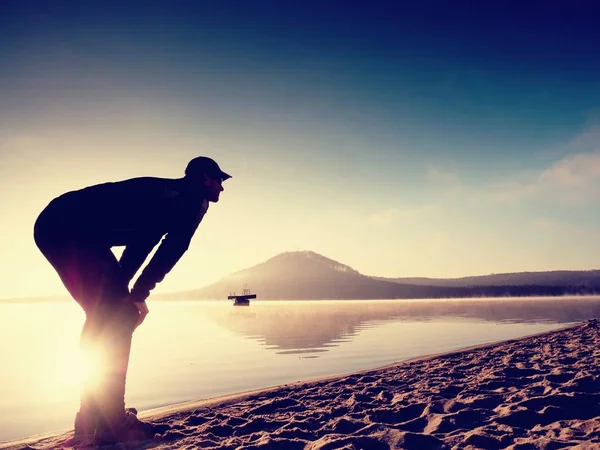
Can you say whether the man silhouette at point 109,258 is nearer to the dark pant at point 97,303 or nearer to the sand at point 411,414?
the dark pant at point 97,303

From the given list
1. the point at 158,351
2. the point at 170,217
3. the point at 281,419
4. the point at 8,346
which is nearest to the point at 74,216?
the point at 170,217

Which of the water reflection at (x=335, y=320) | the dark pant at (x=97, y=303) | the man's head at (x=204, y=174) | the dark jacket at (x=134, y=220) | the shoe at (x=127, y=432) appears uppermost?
the man's head at (x=204, y=174)

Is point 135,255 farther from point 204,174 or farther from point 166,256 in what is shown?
point 204,174

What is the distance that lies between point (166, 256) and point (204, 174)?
3.05ft

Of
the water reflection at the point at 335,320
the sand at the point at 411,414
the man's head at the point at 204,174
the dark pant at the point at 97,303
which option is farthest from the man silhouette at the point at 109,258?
the water reflection at the point at 335,320

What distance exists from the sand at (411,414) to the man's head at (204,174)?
255cm

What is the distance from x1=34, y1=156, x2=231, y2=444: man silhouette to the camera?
13.3 ft

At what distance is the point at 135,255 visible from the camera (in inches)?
172

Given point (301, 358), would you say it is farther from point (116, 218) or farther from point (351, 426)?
point (116, 218)

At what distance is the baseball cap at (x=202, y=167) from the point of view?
4480mm

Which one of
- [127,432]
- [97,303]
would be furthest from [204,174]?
[127,432]

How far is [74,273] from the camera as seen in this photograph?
13.5ft

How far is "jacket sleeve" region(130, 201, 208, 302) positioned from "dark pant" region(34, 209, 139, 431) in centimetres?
19

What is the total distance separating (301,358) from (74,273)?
10.1 meters
